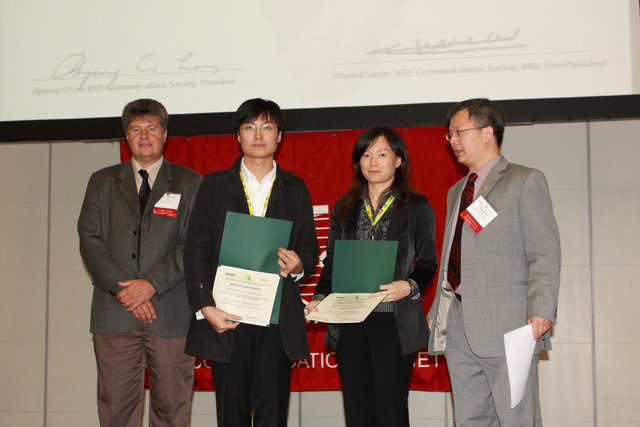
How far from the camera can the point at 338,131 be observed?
3.49 metres

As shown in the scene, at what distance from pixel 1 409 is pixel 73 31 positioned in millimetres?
2858

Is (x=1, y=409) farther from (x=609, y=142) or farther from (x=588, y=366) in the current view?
(x=609, y=142)

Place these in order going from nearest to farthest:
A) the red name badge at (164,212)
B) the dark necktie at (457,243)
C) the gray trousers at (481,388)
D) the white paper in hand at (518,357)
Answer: the white paper in hand at (518,357) < the gray trousers at (481,388) < the dark necktie at (457,243) < the red name badge at (164,212)

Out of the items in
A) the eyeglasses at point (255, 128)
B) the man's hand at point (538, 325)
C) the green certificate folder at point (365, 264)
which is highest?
the eyeglasses at point (255, 128)

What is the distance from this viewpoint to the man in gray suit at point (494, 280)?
1918mm

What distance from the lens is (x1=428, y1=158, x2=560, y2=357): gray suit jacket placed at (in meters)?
1.93

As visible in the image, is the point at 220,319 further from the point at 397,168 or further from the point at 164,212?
the point at 397,168

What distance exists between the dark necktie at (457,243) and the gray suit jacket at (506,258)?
80 millimetres

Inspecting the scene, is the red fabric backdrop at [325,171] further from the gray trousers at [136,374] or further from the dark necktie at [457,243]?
the dark necktie at [457,243]

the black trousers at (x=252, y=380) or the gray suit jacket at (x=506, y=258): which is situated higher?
the gray suit jacket at (x=506, y=258)

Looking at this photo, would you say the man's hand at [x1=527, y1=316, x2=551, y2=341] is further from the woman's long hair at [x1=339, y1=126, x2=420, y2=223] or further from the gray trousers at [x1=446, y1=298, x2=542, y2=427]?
the woman's long hair at [x1=339, y1=126, x2=420, y2=223]
